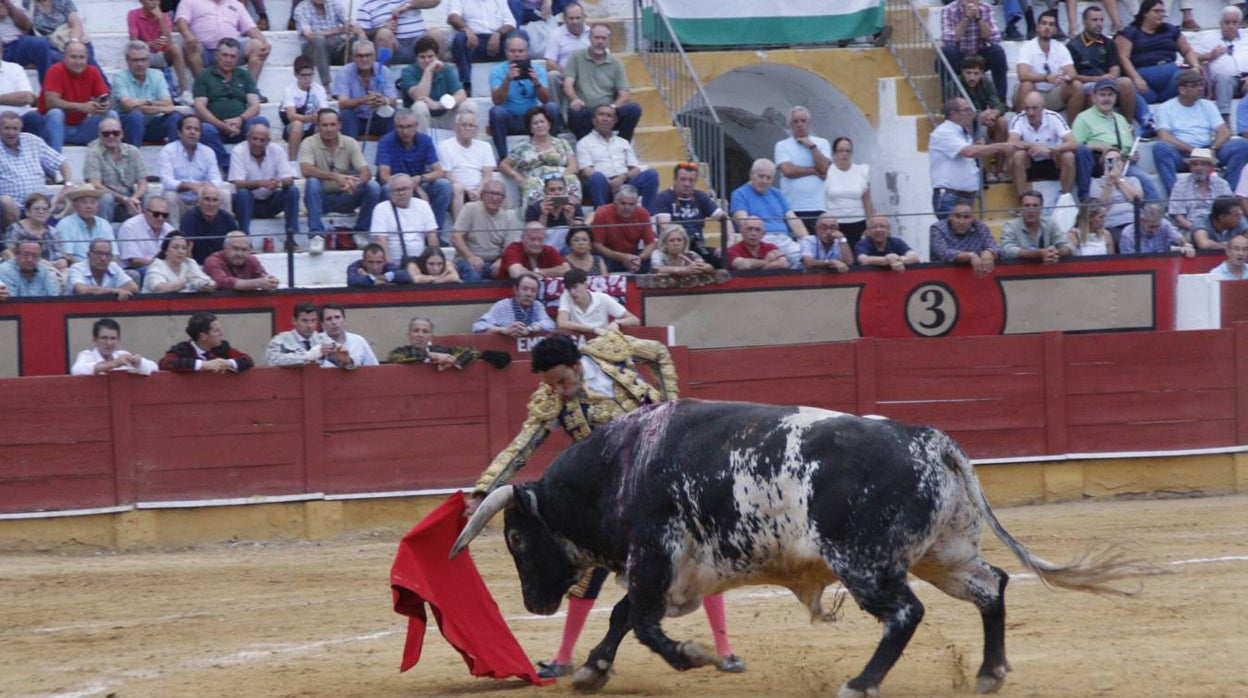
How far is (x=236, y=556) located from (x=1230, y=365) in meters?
6.63

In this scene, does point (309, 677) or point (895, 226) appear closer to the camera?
point (309, 677)

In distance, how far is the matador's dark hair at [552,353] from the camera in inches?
239

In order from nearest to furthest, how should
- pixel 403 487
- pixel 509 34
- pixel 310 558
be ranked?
pixel 310 558 → pixel 403 487 → pixel 509 34

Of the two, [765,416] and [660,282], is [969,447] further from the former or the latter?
[765,416]

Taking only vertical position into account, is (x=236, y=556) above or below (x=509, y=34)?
below

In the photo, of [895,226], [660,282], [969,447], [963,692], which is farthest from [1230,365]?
[963,692]

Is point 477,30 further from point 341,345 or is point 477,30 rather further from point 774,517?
point 774,517

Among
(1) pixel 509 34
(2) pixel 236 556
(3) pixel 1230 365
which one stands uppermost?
(1) pixel 509 34

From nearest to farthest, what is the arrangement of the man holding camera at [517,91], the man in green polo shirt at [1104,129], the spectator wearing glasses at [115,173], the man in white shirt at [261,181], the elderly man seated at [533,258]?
1. the elderly man seated at [533,258]
2. the spectator wearing glasses at [115,173]
3. the man in white shirt at [261,181]
4. the man holding camera at [517,91]
5. the man in green polo shirt at [1104,129]

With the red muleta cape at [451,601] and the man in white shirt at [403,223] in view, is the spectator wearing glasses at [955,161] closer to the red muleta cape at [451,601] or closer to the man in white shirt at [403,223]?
the man in white shirt at [403,223]

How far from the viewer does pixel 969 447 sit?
11156 millimetres

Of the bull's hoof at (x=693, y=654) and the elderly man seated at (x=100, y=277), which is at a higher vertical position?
the elderly man seated at (x=100, y=277)

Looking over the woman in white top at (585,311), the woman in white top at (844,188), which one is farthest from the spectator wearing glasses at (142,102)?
the woman in white top at (844,188)

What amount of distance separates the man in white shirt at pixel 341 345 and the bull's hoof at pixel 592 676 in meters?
4.49
